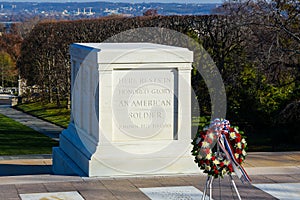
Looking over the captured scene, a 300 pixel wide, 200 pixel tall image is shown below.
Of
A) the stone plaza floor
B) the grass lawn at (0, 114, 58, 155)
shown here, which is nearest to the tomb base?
the stone plaza floor

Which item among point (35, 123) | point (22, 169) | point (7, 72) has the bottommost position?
point (7, 72)

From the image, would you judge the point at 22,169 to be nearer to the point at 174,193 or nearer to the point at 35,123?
the point at 174,193

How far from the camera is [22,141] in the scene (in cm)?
1912

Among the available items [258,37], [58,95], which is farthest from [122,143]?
[58,95]

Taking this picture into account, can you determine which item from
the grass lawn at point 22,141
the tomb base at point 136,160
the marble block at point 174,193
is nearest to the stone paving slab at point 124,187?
the marble block at point 174,193

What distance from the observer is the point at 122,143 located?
10203 millimetres

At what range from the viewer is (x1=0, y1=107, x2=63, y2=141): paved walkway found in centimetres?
2237

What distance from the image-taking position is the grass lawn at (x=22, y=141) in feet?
54.5

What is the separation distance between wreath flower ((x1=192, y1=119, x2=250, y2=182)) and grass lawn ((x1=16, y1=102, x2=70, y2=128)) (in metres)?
17.6

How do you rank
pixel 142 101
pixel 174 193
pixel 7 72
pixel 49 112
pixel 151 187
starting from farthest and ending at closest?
pixel 7 72, pixel 49 112, pixel 142 101, pixel 151 187, pixel 174 193

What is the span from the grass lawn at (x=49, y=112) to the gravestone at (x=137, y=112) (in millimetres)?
14514

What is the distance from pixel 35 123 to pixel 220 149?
19.5 metres

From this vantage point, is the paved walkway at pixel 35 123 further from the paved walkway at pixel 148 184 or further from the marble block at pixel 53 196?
the marble block at pixel 53 196

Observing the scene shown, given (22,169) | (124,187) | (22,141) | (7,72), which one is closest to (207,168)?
(124,187)
